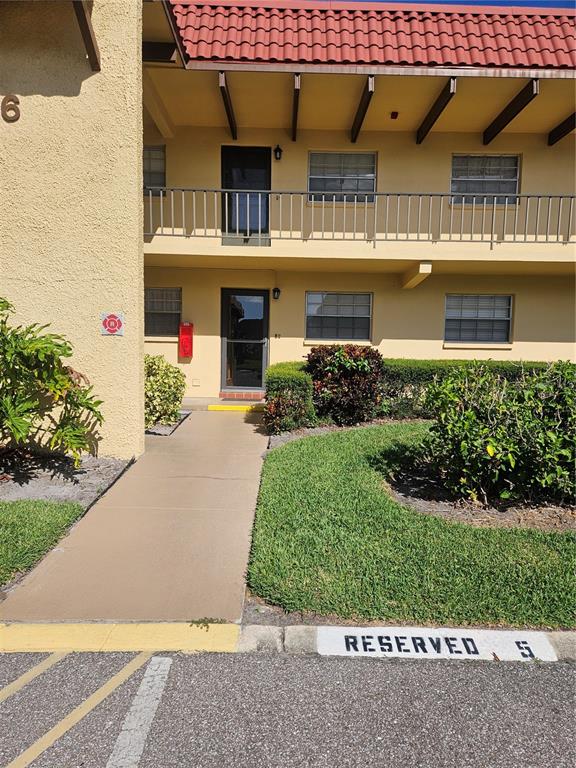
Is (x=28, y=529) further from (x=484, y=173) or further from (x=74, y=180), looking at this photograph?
(x=484, y=173)

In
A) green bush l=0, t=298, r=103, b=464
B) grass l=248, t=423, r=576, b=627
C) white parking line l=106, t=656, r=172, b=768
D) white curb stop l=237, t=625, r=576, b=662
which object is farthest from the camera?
green bush l=0, t=298, r=103, b=464

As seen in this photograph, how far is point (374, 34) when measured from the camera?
30.1 ft

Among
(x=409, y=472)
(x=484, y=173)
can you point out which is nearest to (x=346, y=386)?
(x=409, y=472)

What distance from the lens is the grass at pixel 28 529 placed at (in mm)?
3664

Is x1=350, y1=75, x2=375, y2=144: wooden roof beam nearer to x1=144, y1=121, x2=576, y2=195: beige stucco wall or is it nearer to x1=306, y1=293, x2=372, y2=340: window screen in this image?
x1=144, y1=121, x2=576, y2=195: beige stucco wall

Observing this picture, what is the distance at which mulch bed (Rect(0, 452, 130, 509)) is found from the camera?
503 centimetres

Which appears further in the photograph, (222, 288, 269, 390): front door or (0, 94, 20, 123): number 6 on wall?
(222, 288, 269, 390): front door

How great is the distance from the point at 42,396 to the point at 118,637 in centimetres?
383

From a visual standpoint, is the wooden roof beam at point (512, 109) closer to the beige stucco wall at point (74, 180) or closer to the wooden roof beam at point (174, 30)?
the wooden roof beam at point (174, 30)

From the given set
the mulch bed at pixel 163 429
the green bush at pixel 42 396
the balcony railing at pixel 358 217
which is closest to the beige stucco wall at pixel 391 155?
the balcony railing at pixel 358 217

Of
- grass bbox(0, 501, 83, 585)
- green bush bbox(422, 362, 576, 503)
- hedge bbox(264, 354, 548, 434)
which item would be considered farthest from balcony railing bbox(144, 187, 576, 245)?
grass bbox(0, 501, 83, 585)

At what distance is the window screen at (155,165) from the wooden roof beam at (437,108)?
570 centimetres

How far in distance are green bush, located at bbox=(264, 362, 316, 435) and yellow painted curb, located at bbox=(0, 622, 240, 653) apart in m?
4.79

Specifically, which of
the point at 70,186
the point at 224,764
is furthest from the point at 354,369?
the point at 224,764
